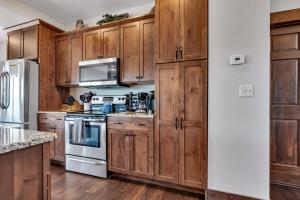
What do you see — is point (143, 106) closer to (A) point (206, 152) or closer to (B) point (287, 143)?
(A) point (206, 152)

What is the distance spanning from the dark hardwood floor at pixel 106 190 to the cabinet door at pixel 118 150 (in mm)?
195

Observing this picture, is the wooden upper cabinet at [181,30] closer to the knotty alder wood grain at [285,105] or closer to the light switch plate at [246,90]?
the light switch plate at [246,90]

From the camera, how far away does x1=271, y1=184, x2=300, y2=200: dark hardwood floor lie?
2.00 m

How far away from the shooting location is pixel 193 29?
209 centimetres

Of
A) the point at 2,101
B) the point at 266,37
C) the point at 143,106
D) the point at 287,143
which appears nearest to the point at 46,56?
the point at 2,101

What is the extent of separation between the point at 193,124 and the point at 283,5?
1.99 metres

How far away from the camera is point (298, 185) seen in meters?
2.22

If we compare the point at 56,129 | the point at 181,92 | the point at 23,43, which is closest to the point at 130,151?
the point at 181,92

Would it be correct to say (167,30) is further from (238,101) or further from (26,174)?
(26,174)

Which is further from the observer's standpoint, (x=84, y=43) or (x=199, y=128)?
(x=84, y=43)

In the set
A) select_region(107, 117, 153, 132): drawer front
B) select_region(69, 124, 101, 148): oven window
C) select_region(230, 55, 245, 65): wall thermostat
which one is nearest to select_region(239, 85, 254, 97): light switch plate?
select_region(230, 55, 245, 65): wall thermostat

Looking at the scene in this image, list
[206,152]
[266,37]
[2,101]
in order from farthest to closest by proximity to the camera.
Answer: [2,101] < [206,152] < [266,37]

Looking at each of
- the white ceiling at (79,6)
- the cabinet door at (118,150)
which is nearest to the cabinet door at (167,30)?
the white ceiling at (79,6)

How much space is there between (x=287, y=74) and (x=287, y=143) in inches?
36.2
